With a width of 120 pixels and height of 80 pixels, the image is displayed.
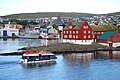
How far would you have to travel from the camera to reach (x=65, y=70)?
23297mm

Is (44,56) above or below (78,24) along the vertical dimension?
below

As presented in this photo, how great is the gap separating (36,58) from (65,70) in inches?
168

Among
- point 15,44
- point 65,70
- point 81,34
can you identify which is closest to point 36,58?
A: point 65,70

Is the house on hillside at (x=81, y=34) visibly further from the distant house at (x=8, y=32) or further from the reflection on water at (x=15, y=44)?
the distant house at (x=8, y=32)

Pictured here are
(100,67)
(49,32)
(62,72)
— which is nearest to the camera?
(62,72)

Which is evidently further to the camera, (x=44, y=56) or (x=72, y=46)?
(x=72, y=46)

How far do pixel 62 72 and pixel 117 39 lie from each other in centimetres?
1957

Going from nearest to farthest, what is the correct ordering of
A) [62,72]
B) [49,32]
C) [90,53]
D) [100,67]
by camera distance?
[62,72]
[100,67]
[90,53]
[49,32]

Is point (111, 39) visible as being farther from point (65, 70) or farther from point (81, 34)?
point (65, 70)

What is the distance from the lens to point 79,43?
40312mm

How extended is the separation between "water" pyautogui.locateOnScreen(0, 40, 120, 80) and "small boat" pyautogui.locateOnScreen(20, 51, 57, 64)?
58 cm

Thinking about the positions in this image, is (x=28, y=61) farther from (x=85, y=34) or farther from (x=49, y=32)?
(x=49, y=32)

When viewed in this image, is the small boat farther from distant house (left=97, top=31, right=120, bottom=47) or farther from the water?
distant house (left=97, top=31, right=120, bottom=47)

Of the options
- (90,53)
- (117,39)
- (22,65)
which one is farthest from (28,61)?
(117,39)
